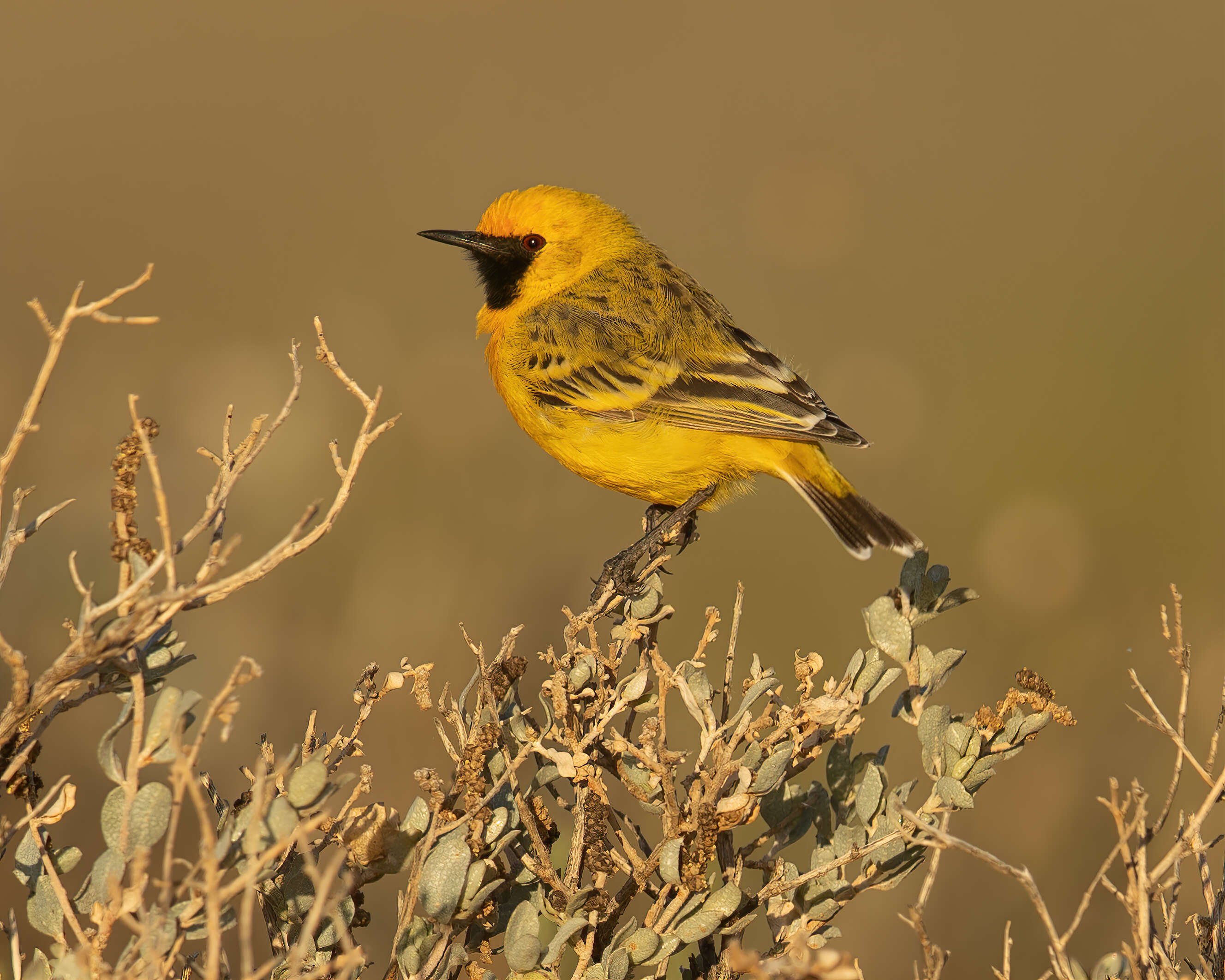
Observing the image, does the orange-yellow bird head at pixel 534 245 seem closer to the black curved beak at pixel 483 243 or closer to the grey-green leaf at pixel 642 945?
the black curved beak at pixel 483 243

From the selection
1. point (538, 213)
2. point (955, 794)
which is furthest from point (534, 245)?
point (955, 794)

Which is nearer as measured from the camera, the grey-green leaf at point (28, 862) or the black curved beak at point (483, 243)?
the grey-green leaf at point (28, 862)

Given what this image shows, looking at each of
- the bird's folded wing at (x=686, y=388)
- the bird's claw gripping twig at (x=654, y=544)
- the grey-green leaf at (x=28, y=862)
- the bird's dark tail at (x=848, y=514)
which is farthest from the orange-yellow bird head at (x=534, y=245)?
the grey-green leaf at (x=28, y=862)

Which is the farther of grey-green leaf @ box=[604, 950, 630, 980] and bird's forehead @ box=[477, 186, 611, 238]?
bird's forehead @ box=[477, 186, 611, 238]

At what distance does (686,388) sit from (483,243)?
4.44 ft

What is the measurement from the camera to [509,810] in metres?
2.34

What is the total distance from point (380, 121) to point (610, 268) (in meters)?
4.83

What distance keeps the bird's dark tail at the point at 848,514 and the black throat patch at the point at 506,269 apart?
164cm

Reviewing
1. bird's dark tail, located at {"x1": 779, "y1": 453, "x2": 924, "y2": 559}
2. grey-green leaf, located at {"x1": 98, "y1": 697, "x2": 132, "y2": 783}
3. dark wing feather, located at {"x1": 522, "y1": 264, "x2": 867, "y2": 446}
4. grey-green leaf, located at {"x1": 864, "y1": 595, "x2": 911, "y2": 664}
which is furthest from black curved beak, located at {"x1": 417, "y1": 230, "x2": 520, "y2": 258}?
grey-green leaf, located at {"x1": 98, "y1": 697, "x2": 132, "y2": 783}

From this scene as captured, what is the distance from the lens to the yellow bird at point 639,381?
444cm

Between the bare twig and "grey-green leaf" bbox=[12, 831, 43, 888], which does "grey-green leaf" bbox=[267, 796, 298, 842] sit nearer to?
"grey-green leaf" bbox=[12, 831, 43, 888]

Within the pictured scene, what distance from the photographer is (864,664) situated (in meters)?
2.67

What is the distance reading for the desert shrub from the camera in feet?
6.01

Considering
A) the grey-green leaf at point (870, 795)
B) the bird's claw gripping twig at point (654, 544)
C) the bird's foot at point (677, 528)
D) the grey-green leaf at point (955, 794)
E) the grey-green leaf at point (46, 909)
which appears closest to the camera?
the grey-green leaf at point (46, 909)
